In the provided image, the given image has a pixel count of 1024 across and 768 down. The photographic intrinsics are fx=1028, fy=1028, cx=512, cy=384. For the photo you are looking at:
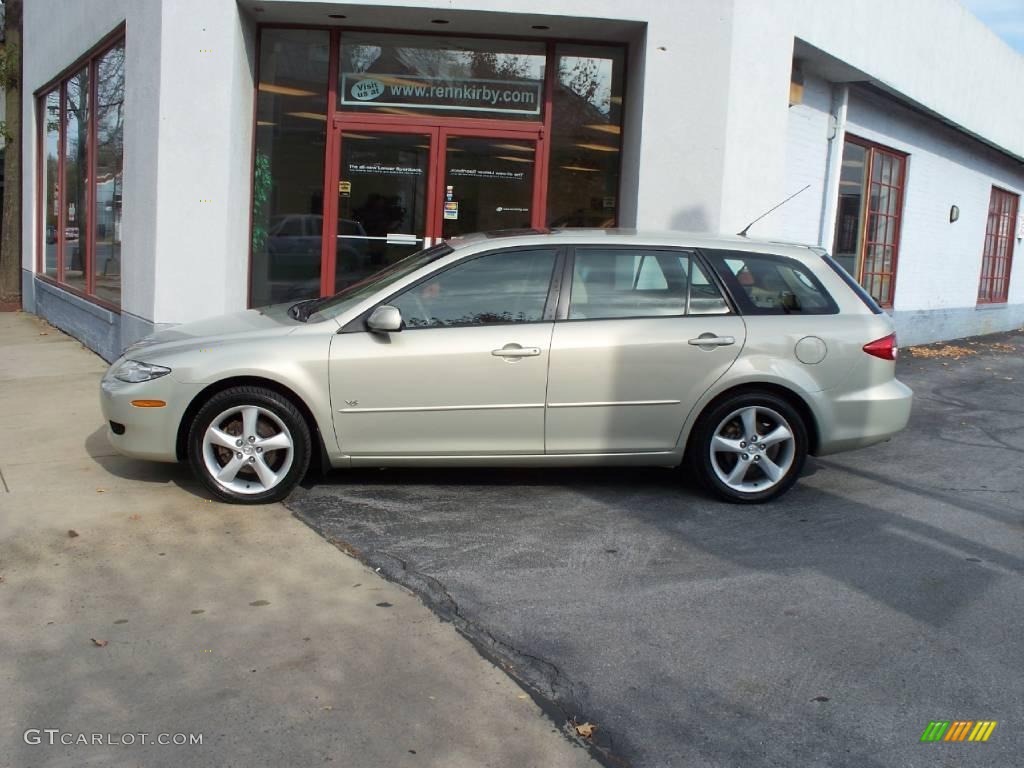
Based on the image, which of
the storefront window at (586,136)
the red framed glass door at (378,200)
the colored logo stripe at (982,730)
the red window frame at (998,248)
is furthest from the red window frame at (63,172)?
the red window frame at (998,248)

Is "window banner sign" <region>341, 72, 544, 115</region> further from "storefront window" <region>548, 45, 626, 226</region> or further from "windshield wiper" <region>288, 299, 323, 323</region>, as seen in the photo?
"windshield wiper" <region>288, 299, 323, 323</region>

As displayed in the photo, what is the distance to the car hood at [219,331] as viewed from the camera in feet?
19.0

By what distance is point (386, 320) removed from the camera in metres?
5.61

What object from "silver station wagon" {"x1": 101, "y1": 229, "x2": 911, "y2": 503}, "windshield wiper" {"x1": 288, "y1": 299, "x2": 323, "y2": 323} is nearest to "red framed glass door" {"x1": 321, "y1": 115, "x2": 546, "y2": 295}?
"windshield wiper" {"x1": 288, "y1": 299, "x2": 323, "y2": 323}

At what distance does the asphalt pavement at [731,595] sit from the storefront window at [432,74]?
4670 millimetres

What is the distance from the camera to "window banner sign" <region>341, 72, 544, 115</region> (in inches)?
393

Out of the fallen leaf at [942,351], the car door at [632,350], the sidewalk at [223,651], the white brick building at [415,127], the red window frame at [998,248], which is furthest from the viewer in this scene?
the red window frame at [998,248]

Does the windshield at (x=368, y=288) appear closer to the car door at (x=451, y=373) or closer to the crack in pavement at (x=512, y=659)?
the car door at (x=451, y=373)

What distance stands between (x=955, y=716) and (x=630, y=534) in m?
2.18

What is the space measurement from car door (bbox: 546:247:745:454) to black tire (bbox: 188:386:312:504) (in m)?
1.42

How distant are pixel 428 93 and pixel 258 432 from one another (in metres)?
5.29

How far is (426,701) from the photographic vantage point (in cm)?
358

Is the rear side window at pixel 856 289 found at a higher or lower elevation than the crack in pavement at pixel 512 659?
higher

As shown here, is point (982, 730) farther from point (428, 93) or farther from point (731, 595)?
point (428, 93)
